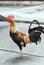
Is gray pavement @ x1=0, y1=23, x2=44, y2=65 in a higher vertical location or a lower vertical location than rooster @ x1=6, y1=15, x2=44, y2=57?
lower

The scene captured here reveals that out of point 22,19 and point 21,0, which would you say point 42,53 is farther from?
A: point 21,0

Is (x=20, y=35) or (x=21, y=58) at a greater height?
(x=20, y=35)

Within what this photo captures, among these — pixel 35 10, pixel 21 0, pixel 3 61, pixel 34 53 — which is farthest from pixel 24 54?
pixel 21 0

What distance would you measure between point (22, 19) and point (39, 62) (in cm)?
476

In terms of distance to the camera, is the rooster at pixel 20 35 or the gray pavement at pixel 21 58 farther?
the gray pavement at pixel 21 58

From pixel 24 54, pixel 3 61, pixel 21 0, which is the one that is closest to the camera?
pixel 3 61

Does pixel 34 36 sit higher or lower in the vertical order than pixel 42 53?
higher

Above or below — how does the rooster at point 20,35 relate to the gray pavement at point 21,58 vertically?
above

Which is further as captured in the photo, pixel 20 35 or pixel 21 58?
pixel 21 58

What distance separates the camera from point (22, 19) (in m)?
9.98

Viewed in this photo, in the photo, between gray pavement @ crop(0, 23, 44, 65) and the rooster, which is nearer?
the rooster

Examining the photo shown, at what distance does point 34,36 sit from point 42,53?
0.67m

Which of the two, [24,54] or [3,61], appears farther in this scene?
[24,54]

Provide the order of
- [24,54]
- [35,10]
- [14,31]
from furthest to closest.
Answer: [35,10] < [24,54] < [14,31]
